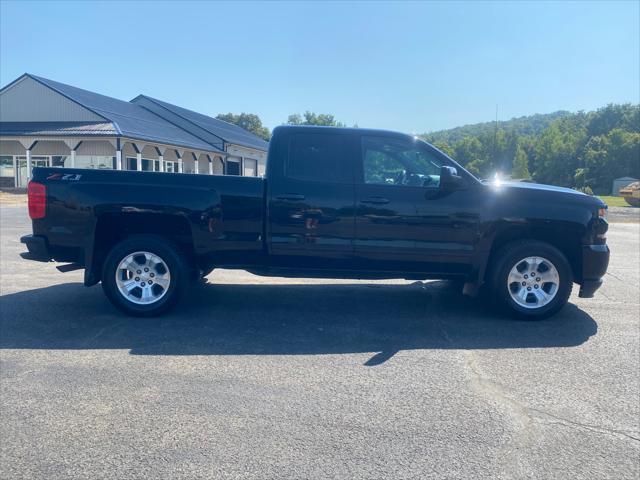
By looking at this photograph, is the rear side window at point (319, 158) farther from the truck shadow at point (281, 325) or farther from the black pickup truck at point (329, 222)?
the truck shadow at point (281, 325)

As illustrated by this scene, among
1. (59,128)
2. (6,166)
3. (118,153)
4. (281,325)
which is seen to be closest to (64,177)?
(281,325)

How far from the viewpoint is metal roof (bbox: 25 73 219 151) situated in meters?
34.4

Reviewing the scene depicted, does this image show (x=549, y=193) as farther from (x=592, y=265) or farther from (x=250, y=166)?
(x=250, y=166)

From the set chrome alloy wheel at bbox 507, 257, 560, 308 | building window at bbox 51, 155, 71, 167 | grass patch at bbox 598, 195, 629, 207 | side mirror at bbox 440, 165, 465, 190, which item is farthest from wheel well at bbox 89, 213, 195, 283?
grass patch at bbox 598, 195, 629, 207

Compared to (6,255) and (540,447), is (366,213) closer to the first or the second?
(540,447)

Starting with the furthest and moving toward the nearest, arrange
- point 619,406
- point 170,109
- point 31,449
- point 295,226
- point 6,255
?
point 170,109
point 6,255
point 295,226
point 619,406
point 31,449

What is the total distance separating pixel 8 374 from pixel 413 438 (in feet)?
10.5

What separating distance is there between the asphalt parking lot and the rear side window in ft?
5.15

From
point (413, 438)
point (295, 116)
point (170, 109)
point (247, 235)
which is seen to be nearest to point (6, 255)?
point (247, 235)

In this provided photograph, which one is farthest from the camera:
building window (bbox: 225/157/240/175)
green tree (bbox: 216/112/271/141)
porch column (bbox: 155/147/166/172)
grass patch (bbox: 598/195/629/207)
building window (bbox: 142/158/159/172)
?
green tree (bbox: 216/112/271/141)

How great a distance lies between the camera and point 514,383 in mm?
4316

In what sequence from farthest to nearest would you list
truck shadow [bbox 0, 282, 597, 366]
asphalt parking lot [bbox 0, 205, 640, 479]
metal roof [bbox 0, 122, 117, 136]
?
metal roof [bbox 0, 122, 117, 136], truck shadow [bbox 0, 282, 597, 366], asphalt parking lot [bbox 0, 205, 640, 479]

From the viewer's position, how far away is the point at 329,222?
5.99m

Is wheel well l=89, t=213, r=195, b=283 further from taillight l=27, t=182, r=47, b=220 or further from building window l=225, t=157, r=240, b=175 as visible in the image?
building window l=225, t=157, r=240, b=175
